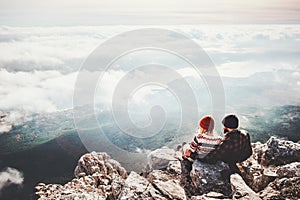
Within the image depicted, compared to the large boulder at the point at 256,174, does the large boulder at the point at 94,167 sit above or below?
below

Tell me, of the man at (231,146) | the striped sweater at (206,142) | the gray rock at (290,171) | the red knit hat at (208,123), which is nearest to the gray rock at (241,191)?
the man at (231,146)

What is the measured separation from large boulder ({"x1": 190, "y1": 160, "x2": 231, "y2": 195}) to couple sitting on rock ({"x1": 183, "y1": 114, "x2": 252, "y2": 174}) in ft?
1.42

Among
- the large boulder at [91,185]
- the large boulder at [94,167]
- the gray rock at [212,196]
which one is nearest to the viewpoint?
the gray rock at [212,196]

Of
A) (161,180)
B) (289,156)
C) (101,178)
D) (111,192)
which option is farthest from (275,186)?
(101,178)

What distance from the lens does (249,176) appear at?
1700 centimetres

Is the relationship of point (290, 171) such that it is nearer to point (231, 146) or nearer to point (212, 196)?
point (231, 146)

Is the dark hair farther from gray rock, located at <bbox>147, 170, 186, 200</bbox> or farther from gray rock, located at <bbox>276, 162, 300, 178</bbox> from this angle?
gray rock, located at <bbox>147, 170, 186, 200</bbox>

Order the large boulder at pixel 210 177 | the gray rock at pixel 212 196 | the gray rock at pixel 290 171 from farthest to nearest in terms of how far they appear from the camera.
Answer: the large boulder at pixel 210 177 → the gray rock at pixel 290 171 → the gray rock at pixel 212 196

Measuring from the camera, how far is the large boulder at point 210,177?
1556 centimetres

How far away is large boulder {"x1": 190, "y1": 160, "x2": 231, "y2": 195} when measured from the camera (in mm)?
15562

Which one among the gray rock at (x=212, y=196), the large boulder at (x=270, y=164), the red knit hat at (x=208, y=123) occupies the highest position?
Result: the red knit hat at (x=208, y=123)

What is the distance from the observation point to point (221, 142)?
52.7 feet

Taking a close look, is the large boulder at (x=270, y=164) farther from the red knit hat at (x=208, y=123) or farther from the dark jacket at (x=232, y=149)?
the red knit hat at (x=208, y=123)

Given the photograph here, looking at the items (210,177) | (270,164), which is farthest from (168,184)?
(270,164)
